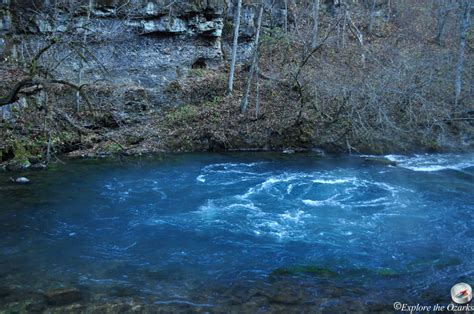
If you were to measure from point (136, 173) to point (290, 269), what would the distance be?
8737mm

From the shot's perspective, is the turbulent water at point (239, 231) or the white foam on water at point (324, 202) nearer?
the turbulent water at point (239, 231)

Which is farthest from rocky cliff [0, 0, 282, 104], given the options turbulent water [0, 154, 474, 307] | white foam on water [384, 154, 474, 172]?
white foam on water [384, 154, 474, 172]

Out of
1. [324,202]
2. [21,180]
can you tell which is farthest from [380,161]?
[21,180]

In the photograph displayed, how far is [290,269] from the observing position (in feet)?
29.4

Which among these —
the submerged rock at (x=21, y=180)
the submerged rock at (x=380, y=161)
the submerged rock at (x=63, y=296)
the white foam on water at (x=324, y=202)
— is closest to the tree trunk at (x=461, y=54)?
the submerged rock at (x=380, y=161)

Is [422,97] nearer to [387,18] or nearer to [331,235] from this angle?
[331,235]

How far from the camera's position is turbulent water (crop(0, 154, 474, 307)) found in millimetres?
8336

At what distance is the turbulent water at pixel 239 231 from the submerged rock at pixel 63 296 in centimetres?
24

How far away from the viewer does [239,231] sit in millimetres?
10930

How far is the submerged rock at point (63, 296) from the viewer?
7523 millimetres

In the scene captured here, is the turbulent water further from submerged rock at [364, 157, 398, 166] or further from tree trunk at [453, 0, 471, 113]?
tree trunk at [453, 0, 471, 113]

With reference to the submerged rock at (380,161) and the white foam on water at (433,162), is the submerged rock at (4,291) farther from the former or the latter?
the white foam on water at (433,162)

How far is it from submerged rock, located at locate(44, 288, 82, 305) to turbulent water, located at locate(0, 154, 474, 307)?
0.24 meters

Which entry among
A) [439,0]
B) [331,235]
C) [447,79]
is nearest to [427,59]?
[447,79]
